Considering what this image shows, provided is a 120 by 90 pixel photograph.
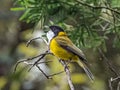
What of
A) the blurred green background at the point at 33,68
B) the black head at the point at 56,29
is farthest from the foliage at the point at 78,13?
the blurred green background at the point at 33,68

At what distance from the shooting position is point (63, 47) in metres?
4.15

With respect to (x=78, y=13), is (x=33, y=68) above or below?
below

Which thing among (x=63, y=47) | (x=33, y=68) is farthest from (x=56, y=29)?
(x=33, y=68)

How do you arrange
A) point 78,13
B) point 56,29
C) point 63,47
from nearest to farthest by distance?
point 78,13, point 56,29, point 63,47

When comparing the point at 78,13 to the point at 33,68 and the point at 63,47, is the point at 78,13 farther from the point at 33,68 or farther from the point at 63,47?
the point at 33,68

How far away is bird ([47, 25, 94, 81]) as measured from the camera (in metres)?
3.96

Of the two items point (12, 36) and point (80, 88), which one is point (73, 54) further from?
point (12, 36)

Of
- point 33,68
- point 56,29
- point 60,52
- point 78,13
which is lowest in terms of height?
point 33,68

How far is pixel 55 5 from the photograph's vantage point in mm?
3775

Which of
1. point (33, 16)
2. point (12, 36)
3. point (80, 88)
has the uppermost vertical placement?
point (33, 16)

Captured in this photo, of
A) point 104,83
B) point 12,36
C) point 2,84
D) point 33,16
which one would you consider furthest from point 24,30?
point 33,16

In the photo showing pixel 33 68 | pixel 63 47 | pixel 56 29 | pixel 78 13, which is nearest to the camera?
pixel 78 13

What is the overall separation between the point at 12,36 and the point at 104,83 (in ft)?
6.15

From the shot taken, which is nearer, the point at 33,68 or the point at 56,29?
the point at 56,29
